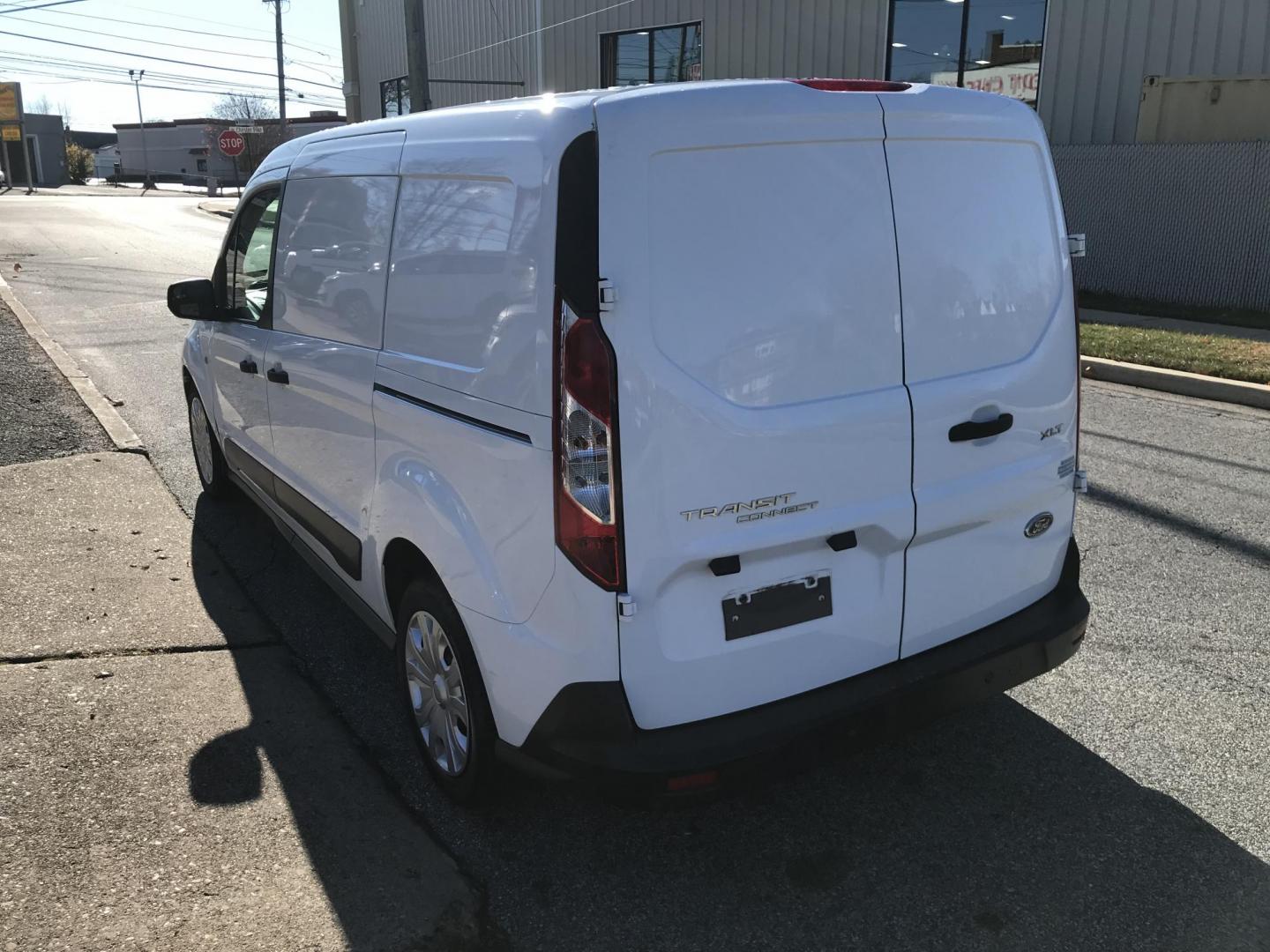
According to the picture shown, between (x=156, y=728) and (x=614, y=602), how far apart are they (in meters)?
2.10

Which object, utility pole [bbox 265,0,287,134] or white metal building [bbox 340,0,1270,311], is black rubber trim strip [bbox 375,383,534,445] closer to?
white metal building [bbox 340,0,1270,311]

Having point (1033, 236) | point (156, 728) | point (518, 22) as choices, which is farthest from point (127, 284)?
point (1033, 236)

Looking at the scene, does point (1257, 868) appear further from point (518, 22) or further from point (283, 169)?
point (518, 22)

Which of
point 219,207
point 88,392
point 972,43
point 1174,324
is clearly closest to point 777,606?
point 88,392

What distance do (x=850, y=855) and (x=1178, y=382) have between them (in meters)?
7.61

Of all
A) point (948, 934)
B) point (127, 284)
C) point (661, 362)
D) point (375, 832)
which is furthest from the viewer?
point (127, 284)

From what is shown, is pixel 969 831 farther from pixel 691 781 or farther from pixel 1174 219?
pixel 1174 219

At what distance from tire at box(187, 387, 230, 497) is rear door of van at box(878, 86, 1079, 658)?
4.16 meters

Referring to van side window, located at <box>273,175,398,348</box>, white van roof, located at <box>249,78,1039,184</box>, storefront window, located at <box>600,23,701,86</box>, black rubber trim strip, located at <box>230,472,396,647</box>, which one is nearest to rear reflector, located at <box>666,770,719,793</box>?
black rubber trim strip, located at <box>230,472,396,647</box>

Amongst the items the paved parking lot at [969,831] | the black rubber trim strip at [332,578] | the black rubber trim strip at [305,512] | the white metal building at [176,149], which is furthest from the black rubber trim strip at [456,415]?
the white metal building at [176,149]

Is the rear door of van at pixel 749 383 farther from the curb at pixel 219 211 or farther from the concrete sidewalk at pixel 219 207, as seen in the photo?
the curb at pixel 219 211

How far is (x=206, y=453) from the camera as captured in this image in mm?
6090

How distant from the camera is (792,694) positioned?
9.24 feet

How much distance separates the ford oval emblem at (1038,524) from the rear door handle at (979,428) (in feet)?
1.22
